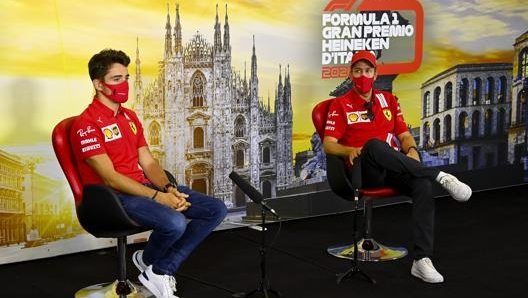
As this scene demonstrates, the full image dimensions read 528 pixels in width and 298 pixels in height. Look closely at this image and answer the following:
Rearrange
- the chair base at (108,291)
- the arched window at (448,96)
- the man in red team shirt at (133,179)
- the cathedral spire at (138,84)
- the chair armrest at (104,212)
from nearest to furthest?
the chair armrest at (104,212), the man in red team shirt at (133,179), the chair base at (108,291), the cathedral spire at (138,84), the arched window at (448,96)

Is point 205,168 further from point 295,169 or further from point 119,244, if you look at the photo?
point 119,244

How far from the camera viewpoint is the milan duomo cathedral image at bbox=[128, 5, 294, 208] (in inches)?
176

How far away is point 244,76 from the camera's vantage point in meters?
4.79

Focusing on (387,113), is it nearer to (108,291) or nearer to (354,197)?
(354,197)

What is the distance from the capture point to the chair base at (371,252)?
4012 mm

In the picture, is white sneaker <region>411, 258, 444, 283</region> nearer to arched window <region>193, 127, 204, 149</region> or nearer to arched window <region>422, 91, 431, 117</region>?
arched window <region>193, 127, 204, 149</region>

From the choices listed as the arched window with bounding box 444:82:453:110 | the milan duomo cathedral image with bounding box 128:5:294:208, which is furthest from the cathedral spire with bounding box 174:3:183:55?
the arched window with bounding box 444:82:453:110

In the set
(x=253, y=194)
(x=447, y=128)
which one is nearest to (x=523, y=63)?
(x=447, y=128)

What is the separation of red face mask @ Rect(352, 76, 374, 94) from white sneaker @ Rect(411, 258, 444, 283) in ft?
3.51

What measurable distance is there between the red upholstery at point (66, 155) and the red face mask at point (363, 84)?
1.75 metres

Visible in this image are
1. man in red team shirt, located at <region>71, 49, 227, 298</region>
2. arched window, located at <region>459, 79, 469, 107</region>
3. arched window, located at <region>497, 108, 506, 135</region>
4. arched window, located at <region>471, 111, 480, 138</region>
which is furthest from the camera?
arched window, located at <region>497, 108, 506, 135</region>

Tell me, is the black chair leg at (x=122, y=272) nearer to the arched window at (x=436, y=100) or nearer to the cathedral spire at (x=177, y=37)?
the cathedral spire at (x=177, y=37)

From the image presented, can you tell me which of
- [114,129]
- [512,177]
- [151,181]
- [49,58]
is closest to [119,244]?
[151,181]

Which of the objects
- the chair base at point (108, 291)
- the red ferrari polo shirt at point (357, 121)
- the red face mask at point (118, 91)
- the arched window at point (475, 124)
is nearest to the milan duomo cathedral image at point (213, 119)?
the red ferrari polo shirt at point (357, 121)
